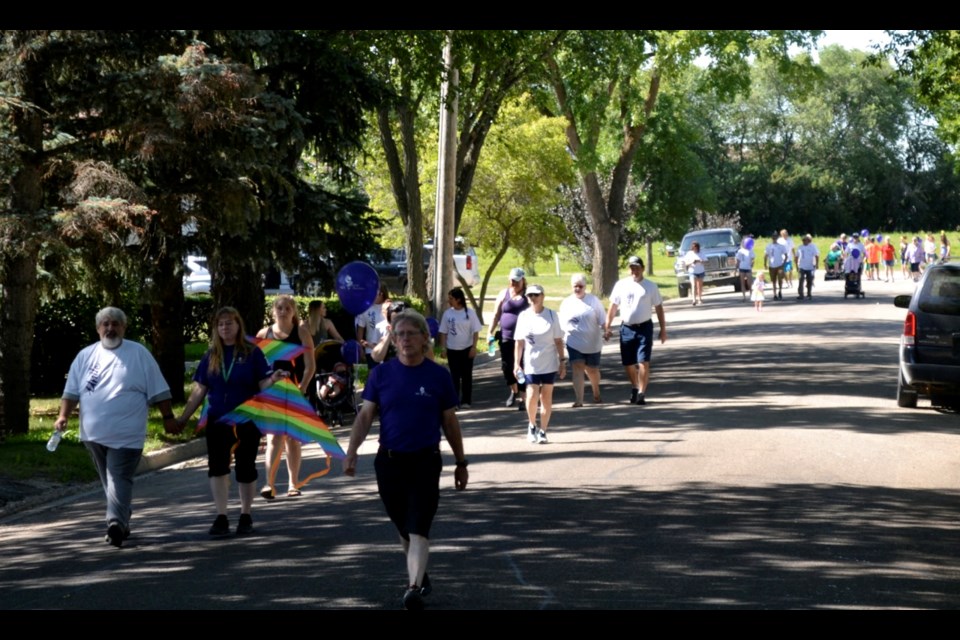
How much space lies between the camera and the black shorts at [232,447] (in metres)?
11.1

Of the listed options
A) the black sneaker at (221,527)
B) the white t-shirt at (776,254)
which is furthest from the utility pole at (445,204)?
the black sneaker at (221,527)

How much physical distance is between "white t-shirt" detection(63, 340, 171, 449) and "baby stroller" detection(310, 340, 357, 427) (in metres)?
7.86

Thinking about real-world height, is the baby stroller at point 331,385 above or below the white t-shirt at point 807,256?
below

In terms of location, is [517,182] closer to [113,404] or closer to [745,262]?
[745,262]

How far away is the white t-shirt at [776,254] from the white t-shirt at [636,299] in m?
22.6

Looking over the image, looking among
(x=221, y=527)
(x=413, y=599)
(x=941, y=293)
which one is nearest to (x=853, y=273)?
(x=941, y=293)

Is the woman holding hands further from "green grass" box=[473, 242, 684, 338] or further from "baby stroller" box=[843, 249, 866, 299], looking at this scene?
"baby stroller" box=[843, 249, 866, 299]

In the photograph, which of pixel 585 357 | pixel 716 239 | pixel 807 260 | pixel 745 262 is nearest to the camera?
pixel 585 357

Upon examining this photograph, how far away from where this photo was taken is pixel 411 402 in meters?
8.38

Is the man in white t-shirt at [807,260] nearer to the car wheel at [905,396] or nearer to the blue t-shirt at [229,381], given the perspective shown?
the car wheel at [905,396]

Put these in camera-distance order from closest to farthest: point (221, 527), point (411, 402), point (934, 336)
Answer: point (411, 402)
point (221, 527)
point (934, 336)

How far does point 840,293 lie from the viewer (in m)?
46.8

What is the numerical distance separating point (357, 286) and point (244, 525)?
6.60 m

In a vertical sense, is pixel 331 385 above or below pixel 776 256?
below
